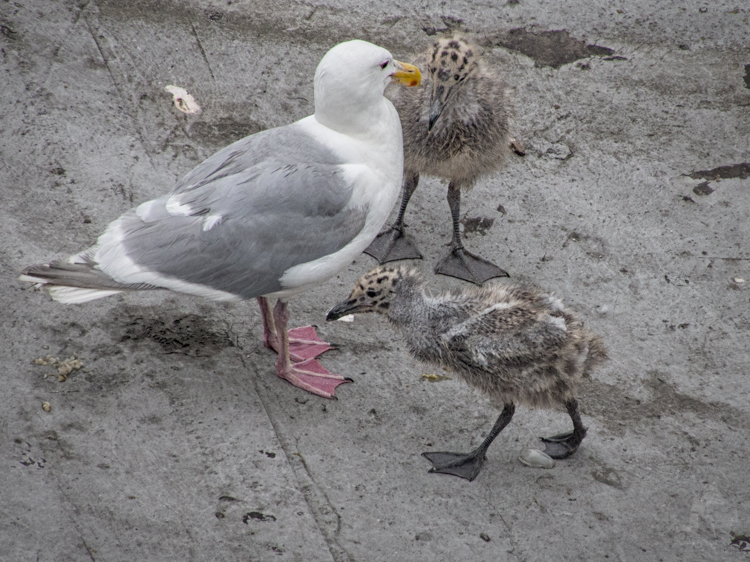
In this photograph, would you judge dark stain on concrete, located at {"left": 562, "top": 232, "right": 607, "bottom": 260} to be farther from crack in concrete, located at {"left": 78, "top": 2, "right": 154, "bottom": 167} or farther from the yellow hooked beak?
crack in concrete, located at {"left": 78, "top": 2, "right": 154, "bottom": 167}

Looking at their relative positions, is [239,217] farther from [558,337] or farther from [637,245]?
[637,245]

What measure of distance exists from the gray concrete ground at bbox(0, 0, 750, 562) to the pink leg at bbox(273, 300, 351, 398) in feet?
Result: 0.22

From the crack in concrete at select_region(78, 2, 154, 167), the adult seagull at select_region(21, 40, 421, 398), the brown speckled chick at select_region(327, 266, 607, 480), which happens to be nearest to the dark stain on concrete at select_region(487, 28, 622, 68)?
the adult seagull at select_region(21, 40, 421, 398)

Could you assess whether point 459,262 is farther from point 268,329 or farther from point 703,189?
point 703,189

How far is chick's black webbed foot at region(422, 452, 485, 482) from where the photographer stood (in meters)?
3.70

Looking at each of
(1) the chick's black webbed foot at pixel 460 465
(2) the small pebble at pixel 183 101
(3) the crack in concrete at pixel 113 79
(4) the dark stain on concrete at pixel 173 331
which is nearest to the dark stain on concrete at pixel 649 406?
(1) the chick's black webbed foot at pixel 460 465

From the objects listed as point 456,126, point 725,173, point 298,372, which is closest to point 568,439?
point 298,372

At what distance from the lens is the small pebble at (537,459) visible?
12.4ft

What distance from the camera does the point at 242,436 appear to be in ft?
Result: 12.3

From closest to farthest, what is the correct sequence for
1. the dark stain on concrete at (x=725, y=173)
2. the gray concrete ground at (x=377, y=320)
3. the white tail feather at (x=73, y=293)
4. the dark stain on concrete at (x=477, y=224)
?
the gray concrete ground at (x=377, y=320), the white tail feather at (x=73, y=293), the dark stain on concrete at (x=477, y=224), the dark stain on concrete at (x=725, y=173)

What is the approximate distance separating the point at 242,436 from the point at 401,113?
2522 mm

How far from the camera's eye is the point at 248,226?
3619mm

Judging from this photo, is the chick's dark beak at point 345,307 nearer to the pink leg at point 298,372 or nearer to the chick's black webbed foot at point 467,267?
the pink leg at point 298,372

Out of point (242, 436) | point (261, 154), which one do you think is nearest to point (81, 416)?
point (242, 436)
